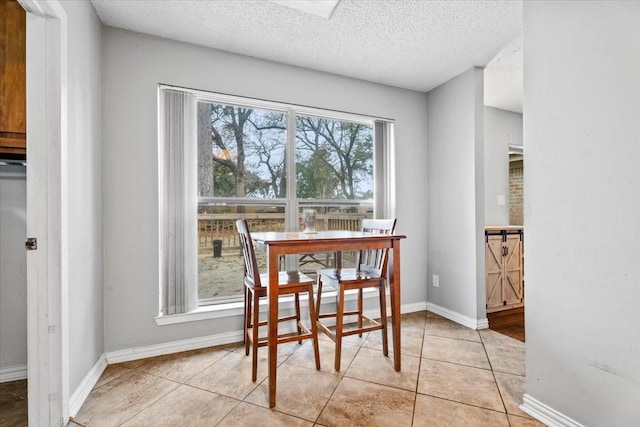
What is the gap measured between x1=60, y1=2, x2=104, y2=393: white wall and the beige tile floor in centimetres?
33

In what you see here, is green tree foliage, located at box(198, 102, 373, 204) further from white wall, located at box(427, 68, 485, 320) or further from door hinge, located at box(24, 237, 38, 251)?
door hinge, located at box(24, 237, 38, 251)

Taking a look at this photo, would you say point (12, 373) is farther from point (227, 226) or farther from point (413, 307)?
point (413, 307)

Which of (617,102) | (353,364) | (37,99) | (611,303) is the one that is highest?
(37,99)

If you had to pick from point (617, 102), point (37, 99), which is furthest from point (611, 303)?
point (37, 99)

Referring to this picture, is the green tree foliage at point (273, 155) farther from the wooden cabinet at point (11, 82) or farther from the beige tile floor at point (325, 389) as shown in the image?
the beige tile floor at point (325, 389)

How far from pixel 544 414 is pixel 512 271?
2.17 metres

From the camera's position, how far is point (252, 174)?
2760mm

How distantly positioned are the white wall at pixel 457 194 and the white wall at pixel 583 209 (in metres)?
1.24

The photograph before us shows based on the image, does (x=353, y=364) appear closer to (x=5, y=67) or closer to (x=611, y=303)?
(x=611, y=303)

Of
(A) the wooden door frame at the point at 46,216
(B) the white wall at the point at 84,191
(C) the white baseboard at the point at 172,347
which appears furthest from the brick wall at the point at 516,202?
(A) the wooden door frame at the point at 46,216

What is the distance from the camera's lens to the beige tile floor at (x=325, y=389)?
1565 millimetres

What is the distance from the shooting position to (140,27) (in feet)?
7.25

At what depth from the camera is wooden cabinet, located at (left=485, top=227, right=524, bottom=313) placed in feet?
10.6

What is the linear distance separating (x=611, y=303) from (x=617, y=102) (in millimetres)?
848
